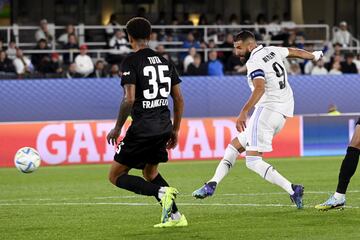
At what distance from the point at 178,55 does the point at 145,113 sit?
1871 centimetres

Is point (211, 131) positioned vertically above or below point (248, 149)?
below

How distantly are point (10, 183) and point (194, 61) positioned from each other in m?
9.66

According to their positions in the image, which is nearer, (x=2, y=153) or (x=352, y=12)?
(x=2, y=153)

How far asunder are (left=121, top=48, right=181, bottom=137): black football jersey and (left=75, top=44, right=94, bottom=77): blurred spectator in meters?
16.0

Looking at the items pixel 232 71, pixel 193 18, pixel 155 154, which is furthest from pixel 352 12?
pixel 155 154

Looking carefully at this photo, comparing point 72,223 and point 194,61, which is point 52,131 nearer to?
point 194,61

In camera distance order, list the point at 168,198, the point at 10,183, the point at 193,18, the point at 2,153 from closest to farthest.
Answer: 1. the point at 168,198
2. the point at 10,183
3. the point at 2,153
4. the point at 193,18

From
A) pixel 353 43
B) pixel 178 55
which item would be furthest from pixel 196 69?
pixel 353 43

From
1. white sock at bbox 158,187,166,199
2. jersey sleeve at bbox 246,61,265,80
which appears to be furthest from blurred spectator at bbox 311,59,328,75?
white sock at bbox 158,187,166,199

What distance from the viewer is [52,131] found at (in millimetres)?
22906

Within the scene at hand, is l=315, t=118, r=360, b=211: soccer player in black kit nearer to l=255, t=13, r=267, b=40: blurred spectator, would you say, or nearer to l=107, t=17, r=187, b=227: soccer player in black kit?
l=107, t=17, r=187, b=227: soccer player in black kit

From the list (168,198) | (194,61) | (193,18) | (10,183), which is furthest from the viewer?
(193,18)

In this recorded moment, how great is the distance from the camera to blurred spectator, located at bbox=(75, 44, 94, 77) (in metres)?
26.7

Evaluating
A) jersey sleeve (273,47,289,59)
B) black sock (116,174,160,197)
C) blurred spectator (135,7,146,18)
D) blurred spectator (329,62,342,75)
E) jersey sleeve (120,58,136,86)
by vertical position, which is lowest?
blurred spectator (329,62,342,75)
